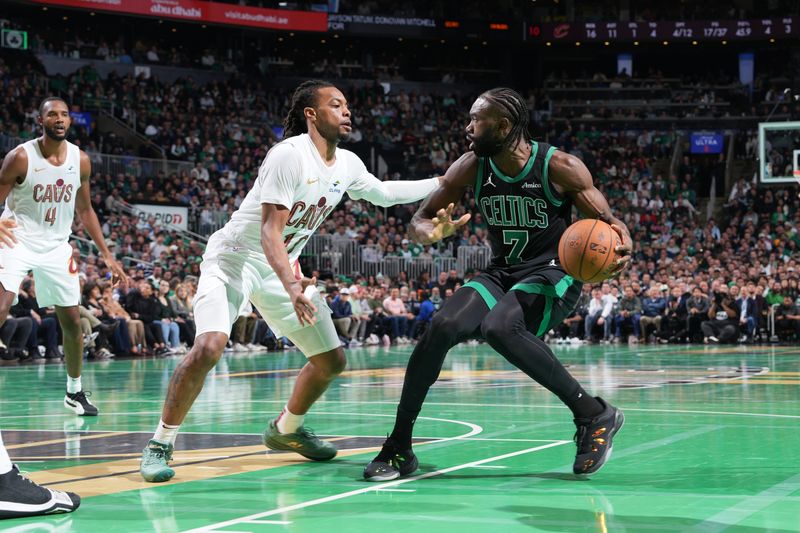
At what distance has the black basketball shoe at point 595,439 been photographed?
18.8 ft

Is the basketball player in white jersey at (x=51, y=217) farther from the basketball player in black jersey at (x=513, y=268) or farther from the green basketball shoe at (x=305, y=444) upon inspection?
the basketball player in black jersey at (x=513, y=268)

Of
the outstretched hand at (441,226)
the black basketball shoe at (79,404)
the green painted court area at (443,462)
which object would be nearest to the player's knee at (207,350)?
the green painted court area at (443,462)

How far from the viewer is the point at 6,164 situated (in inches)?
343

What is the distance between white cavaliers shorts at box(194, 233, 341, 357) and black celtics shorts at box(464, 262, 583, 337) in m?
1.00

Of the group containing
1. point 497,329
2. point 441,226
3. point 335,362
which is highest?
point 441,226

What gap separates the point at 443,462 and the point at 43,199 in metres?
4.51

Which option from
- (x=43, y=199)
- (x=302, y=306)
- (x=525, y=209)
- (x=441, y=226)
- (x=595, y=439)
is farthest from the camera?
(x=43, y=199)

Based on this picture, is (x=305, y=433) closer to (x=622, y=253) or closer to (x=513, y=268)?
(x=513, y=268)

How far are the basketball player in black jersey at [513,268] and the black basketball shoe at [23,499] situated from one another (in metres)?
1.70

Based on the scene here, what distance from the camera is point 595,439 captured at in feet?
19.3

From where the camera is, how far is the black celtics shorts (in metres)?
6.09

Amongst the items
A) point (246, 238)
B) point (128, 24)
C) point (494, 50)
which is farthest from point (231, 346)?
point (494, 50)

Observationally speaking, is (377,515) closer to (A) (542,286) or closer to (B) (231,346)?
(A) (542,286)

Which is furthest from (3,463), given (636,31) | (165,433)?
(636,31)
